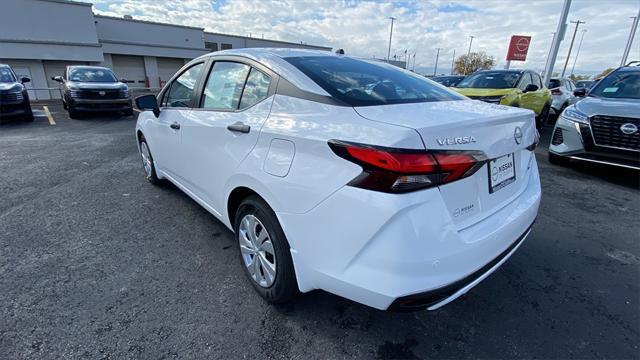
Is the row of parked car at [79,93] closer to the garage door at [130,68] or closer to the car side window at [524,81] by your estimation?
the car side window at [524,81]

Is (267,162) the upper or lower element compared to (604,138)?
upper

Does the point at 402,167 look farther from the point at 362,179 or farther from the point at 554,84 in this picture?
the point at 554,84

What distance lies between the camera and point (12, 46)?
2275 cm

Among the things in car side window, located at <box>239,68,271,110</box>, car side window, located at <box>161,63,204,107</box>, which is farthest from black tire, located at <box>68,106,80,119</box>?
car side window, located at <box>239,68,271,110</box>

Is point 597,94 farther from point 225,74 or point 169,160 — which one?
point 169,160

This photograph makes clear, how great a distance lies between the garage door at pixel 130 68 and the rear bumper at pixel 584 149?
34.8 metres

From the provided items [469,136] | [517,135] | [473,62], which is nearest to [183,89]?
[469,136]

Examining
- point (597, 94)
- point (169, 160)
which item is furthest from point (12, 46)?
point (597, 94)

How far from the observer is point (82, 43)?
25953 millimetres

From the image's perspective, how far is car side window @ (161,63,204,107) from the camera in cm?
303

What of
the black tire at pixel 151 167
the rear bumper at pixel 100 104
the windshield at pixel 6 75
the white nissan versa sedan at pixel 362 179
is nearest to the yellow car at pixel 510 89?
the white nissan versa sedan at pixel 362 179

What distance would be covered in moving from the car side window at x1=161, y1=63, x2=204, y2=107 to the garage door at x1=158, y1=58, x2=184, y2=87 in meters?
34.3

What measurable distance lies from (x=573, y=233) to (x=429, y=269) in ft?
9.20

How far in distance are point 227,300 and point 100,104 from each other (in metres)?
11.0
